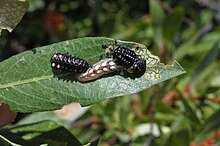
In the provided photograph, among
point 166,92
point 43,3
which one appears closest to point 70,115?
point 166,92

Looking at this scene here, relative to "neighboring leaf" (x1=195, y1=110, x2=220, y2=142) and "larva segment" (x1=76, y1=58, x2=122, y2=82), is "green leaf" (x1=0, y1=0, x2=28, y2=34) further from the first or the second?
"neighboring leaf" (x1=195, y1=110, x2=220, y2=142)

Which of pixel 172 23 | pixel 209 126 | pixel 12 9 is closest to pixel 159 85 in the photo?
pixel 209 126

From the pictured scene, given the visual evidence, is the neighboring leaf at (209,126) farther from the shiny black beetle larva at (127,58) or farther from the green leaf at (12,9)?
the green leaf at (12,9)

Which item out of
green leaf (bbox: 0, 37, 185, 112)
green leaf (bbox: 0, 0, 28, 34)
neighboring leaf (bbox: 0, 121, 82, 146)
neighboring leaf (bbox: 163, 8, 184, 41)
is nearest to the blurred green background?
neighboring leaf (bbox: 163, 8, 184, 41)

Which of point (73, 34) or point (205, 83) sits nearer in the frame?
point (205, 83)

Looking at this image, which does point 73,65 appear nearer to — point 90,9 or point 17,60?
point 17,60
